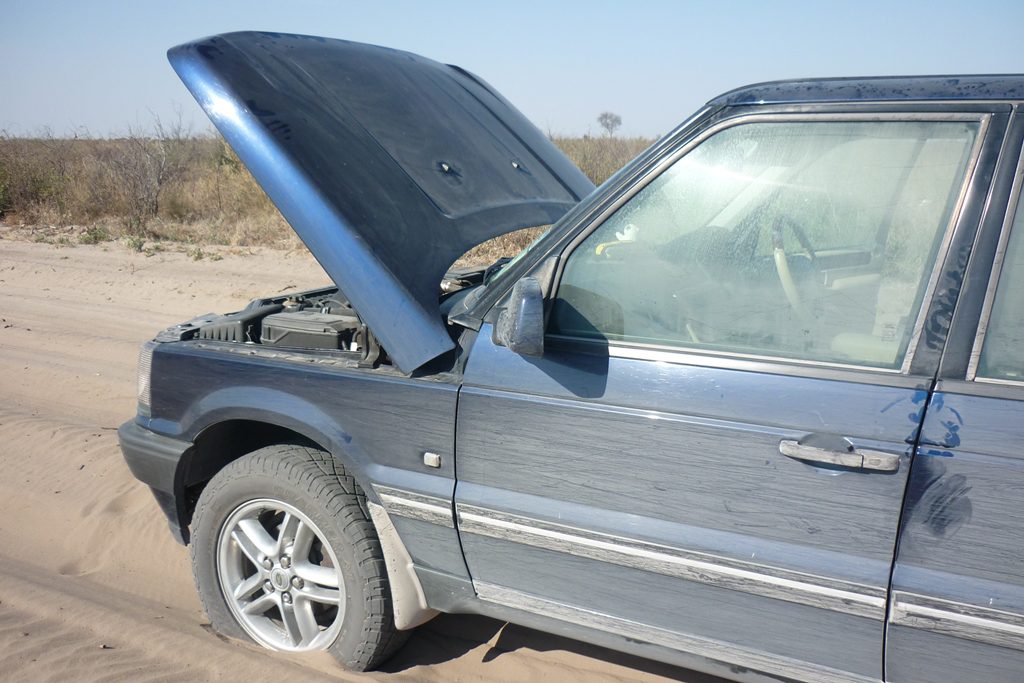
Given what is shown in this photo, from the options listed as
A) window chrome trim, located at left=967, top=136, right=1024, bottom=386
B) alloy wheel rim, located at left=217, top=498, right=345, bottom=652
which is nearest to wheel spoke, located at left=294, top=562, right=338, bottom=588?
alloy wheel rim, located at left=217, top=498, right=345, bottom=652

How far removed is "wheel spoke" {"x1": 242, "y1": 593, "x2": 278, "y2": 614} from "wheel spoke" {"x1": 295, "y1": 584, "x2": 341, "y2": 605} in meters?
0.13

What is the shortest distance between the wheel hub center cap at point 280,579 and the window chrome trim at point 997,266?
221 cm

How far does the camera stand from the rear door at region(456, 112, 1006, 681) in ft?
6.52

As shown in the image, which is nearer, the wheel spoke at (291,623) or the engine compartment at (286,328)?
the wheel spoke at (291,623)

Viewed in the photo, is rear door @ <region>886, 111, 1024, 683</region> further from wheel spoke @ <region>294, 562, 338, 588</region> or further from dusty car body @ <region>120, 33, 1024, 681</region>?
wheel spoke @ <region>294, 562, 338, 588</region>

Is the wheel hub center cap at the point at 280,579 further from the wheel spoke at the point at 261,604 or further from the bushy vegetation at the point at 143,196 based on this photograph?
the bushy vegetation at the point at 143,196

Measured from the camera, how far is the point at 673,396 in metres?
2.15

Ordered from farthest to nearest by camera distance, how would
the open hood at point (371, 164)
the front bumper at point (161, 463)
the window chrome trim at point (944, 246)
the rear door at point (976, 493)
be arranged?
the front bumper at point (161, 463), the open hood at point (371, 164), the window chrome trim at point (944, 246), the rear door at point (976, 493)

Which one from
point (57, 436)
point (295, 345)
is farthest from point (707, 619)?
point (57, 436)

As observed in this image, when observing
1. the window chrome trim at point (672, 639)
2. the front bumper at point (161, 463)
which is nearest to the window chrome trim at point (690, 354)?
the window chrome trim at point (672, 639)

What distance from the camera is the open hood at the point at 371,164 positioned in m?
2.52

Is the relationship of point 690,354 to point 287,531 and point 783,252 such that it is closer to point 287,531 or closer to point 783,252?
point 783,252

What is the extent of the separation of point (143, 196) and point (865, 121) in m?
Answer: 15.0

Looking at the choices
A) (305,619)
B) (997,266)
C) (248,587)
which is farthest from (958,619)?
(248,587)
